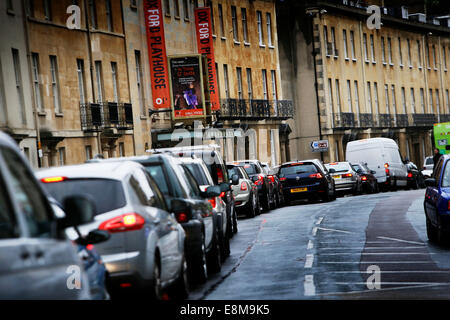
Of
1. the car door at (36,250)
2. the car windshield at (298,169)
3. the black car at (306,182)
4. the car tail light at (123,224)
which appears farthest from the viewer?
the car windshield at (298,169)

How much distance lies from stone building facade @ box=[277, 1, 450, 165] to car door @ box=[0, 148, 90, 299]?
210 feet

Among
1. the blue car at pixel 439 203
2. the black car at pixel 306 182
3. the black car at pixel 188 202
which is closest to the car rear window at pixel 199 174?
the black car at pixel 188 202

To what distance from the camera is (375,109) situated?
81.3 m

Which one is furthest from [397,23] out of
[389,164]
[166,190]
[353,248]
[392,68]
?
[166,190]

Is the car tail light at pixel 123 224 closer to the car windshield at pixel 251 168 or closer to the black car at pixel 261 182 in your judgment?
the black car at pixel 261 182

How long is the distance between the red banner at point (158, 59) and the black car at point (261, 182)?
11.7 meters

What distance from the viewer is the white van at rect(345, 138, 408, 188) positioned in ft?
172

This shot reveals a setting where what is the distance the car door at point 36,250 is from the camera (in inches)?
193

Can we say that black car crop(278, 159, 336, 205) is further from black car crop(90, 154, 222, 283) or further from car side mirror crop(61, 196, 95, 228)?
car side mirror crop(61, 196, 95, 228)

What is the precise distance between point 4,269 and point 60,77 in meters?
36.3

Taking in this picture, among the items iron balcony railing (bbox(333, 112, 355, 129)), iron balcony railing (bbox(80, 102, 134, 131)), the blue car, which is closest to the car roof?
the blue car

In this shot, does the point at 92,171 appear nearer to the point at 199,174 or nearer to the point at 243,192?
the point at 199,174

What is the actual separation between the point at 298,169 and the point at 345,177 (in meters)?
6.76

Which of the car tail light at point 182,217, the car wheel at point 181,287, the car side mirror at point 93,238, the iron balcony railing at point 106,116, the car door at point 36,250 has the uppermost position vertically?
the iron balcony railing at point 106,116
